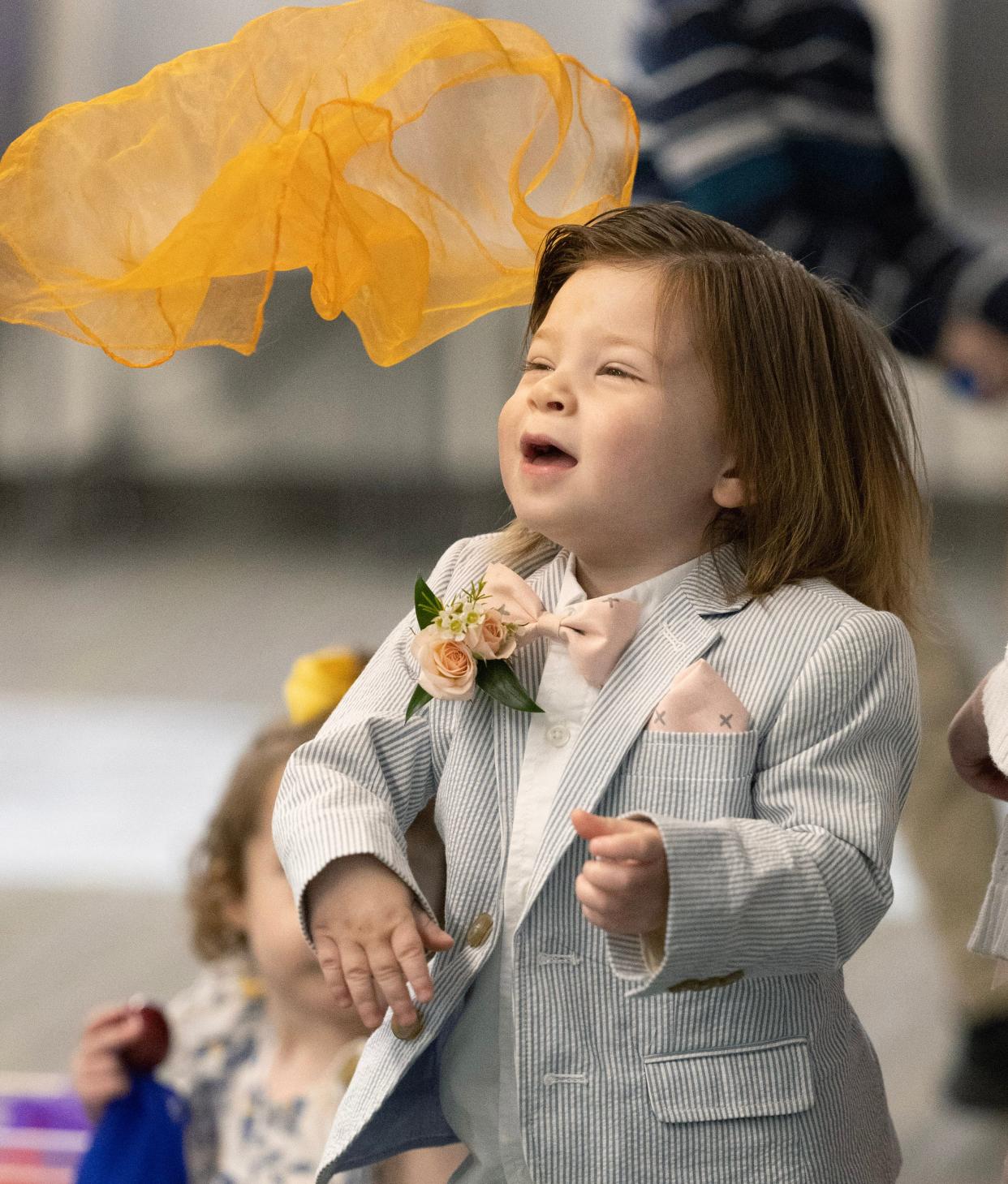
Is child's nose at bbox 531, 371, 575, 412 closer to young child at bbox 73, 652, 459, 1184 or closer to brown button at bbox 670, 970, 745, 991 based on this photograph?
brown button at bbox 670, 970, 745, 991

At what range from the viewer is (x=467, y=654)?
854 mm

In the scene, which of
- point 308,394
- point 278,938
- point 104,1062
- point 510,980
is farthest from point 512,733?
point 308,394

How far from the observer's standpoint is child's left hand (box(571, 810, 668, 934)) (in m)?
0.73

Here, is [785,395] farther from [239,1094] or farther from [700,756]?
[239,1094]

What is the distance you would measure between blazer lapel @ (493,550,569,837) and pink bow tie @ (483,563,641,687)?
0.02m

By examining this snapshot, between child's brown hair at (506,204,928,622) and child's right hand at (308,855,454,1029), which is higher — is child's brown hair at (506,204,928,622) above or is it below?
above

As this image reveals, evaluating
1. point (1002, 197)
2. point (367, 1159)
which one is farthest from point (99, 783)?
point (1002, 197)

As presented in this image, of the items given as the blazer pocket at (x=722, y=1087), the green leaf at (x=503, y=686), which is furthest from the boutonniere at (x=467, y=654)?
the blazer pocket at (x=722, y=1087)

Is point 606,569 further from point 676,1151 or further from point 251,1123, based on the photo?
point 251,1123

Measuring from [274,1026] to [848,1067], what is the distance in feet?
2.14

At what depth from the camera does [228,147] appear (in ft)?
3.08

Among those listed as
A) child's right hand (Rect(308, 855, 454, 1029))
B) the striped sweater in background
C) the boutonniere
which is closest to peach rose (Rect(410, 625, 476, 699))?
the boutonniere

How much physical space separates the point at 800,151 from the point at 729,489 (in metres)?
1.05

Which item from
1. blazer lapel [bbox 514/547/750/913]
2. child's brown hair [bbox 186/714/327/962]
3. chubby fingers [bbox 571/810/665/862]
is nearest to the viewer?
chubby fingers [bbox 571/810/665/862]
